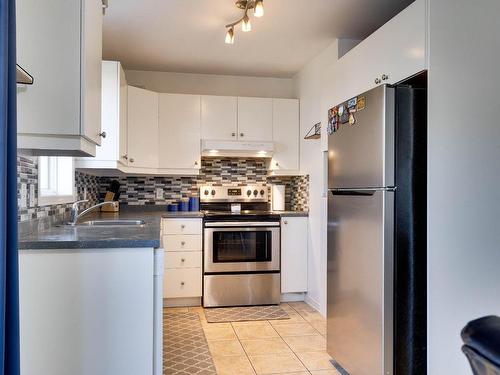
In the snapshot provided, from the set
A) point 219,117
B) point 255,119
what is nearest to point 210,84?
point 219,117

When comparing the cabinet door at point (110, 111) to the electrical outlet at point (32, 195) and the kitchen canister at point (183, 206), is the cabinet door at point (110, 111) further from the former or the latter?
the kitchen canister at point (183, 206)

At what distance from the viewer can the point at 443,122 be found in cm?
186

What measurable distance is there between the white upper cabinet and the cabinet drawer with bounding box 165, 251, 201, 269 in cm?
248

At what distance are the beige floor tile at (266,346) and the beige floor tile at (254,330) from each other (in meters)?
0.08

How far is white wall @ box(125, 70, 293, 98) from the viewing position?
4414 millimetres

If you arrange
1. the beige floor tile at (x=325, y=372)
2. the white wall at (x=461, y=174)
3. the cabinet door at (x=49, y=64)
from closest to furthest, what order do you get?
the cabinet door at (x=49, y=64) < the white wall at (x=461, y=174) < the beige floor tile at (x=325, y=372)

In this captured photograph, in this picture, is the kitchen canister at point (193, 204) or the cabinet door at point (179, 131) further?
the kitchen canister at point (193, 204)

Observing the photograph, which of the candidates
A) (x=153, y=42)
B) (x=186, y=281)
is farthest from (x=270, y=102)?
(x=186, y=281)

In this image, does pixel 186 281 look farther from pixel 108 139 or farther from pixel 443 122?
pixel 443 122

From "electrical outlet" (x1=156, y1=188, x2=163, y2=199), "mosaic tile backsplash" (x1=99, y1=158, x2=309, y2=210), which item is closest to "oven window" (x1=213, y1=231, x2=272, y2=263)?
"mosaic tile backsplash" (x1=99, y1=158, x2=309, y2=210)

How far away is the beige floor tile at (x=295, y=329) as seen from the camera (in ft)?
10.6

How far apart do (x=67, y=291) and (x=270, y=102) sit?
316 centimetres

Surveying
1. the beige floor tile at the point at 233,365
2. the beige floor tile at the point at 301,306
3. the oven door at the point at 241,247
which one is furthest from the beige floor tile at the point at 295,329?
the oven door at the point at 241,247

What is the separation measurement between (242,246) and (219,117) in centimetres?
133
